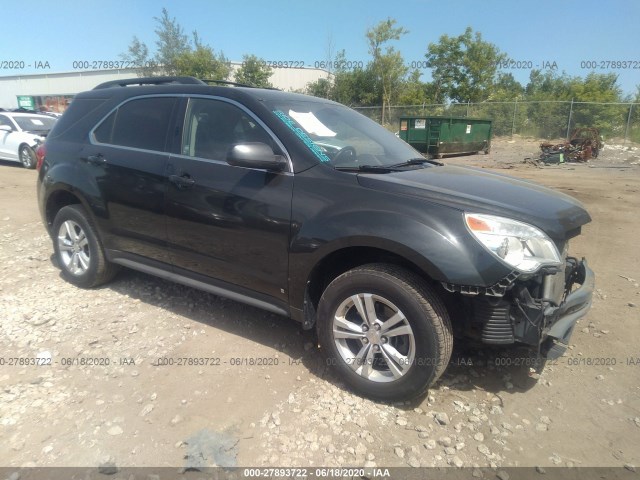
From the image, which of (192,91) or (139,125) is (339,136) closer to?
(192,91)

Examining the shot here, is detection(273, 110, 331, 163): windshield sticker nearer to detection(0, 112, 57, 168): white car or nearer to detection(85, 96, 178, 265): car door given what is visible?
detection(85, 96, 178, 265): car door

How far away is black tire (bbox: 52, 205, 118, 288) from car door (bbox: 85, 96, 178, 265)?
0.22 metres

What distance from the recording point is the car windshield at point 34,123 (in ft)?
42.4

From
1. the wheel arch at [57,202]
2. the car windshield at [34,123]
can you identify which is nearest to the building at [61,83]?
the car windshield at [34,123]

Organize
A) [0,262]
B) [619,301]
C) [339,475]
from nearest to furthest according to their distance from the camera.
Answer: [339,475] → [619,301] → [0,262]

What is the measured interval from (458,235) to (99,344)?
2715mm

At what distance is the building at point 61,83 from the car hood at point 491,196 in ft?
138

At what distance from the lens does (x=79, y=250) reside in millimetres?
4238

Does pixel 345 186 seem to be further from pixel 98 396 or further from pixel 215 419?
pixel 98 396

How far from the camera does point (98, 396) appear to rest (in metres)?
2.72

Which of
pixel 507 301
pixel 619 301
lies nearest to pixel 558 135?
pixel 619 301

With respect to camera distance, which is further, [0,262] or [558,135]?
[558,135]

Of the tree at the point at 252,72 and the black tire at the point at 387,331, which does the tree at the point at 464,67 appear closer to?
the tree at the point at 252,72

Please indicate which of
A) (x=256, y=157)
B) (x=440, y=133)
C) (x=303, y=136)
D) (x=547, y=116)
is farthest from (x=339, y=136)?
(x=547, y=116)
